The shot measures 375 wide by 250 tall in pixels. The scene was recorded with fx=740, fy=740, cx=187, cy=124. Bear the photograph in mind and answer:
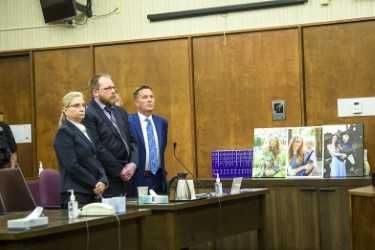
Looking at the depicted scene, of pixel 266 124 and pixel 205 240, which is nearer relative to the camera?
pixel 205 240

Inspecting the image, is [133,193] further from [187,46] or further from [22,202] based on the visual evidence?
[187,46]

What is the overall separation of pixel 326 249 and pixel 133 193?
74.5 inches

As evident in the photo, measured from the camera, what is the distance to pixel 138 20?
8.37 m

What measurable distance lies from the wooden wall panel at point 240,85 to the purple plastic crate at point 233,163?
33 cm

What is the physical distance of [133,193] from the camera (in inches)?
240

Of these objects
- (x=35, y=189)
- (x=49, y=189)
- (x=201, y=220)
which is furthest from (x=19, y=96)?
(x=201, y=220)

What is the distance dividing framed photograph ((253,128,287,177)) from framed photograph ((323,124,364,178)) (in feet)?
1.44

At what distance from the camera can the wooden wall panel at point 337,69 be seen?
729 centimetres

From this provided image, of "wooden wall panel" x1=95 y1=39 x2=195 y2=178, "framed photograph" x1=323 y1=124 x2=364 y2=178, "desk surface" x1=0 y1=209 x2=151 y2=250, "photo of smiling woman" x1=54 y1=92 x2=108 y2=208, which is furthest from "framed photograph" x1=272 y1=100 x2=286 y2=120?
"desk surface" x1=0 y1=209 x2=151 y2=250

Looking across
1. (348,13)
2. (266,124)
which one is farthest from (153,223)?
(348,13)

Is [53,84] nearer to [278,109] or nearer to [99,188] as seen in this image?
[278,109]

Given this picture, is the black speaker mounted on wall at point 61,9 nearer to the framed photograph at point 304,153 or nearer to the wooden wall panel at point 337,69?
the wooden wall panel at point 337,69

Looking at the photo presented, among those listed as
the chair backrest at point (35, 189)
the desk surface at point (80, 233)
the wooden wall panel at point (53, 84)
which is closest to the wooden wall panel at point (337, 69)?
the wooden wall panel at point (53, 84)

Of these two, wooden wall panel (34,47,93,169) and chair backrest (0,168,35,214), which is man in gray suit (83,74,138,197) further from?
wooden wall panel (34,47,93,169)
